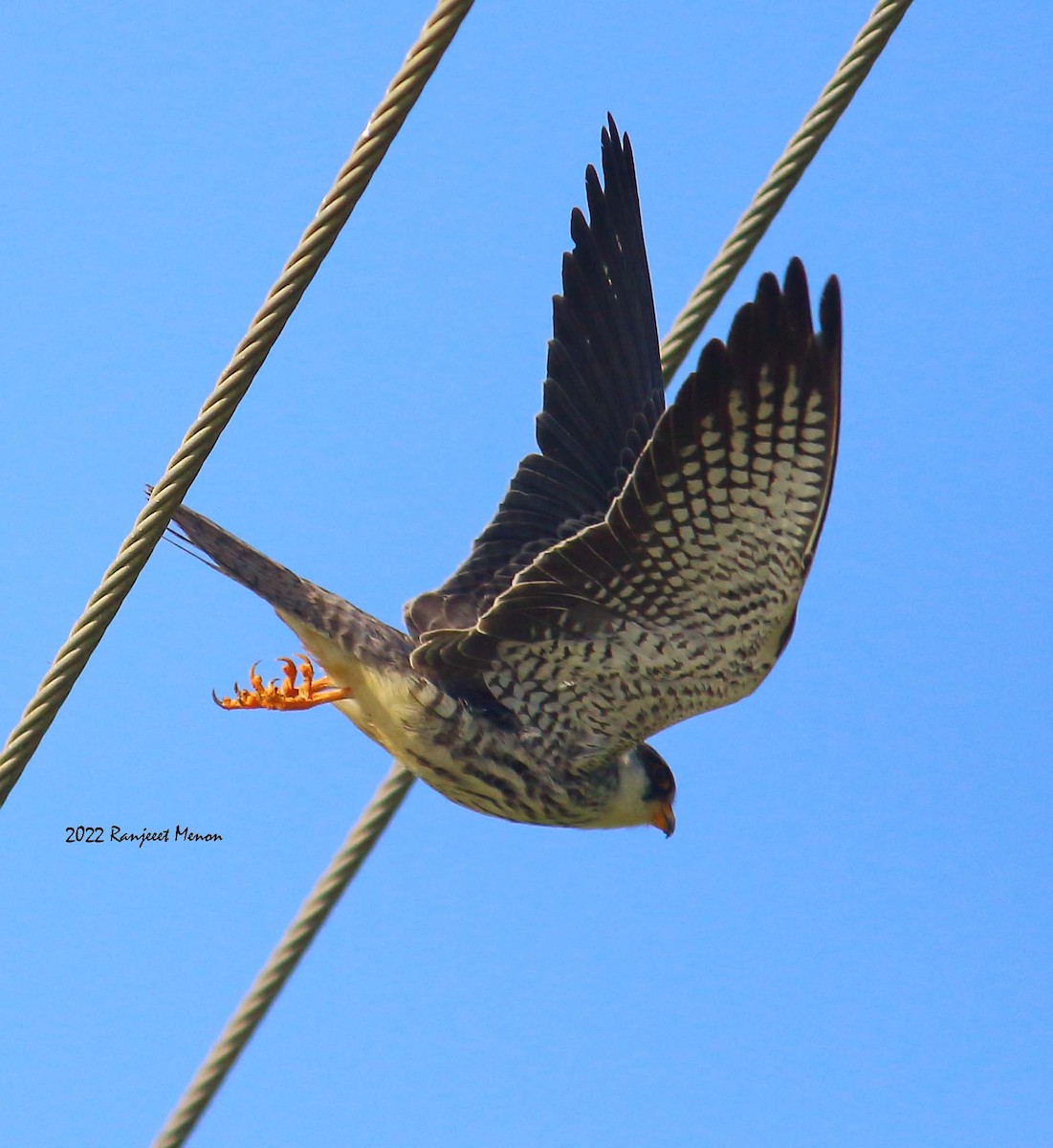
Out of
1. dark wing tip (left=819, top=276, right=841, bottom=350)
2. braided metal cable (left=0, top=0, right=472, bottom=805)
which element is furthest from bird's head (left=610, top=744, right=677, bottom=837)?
braided metal cable (left=0, top=0, right=472, bottom=805)

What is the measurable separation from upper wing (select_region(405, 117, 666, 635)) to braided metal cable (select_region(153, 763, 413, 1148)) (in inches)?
23.4

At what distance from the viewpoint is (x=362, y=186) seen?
2.86 meters

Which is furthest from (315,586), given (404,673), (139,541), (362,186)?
(362,186)

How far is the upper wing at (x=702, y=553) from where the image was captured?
3291mm

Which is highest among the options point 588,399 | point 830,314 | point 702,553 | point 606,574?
point 830,314

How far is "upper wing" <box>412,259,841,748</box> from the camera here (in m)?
3.29

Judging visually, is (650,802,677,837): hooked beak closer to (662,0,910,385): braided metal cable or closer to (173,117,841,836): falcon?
(173,117,841,836): falcon

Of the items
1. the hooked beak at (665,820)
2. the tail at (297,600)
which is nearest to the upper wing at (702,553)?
the tail at (297,600)

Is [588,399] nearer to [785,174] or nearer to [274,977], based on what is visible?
[785,174]

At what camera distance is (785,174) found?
12.8 feet

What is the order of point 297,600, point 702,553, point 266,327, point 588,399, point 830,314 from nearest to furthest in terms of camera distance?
point 266,327 → point 830,314 → point 702,553 → point 297,600 → point 588,399

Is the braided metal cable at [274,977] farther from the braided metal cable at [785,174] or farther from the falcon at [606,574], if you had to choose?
the braided metal cable at [785,174]

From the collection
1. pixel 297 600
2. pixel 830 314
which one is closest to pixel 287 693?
pixel 297 600

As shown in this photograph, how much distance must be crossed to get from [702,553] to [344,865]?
1.20 metres
